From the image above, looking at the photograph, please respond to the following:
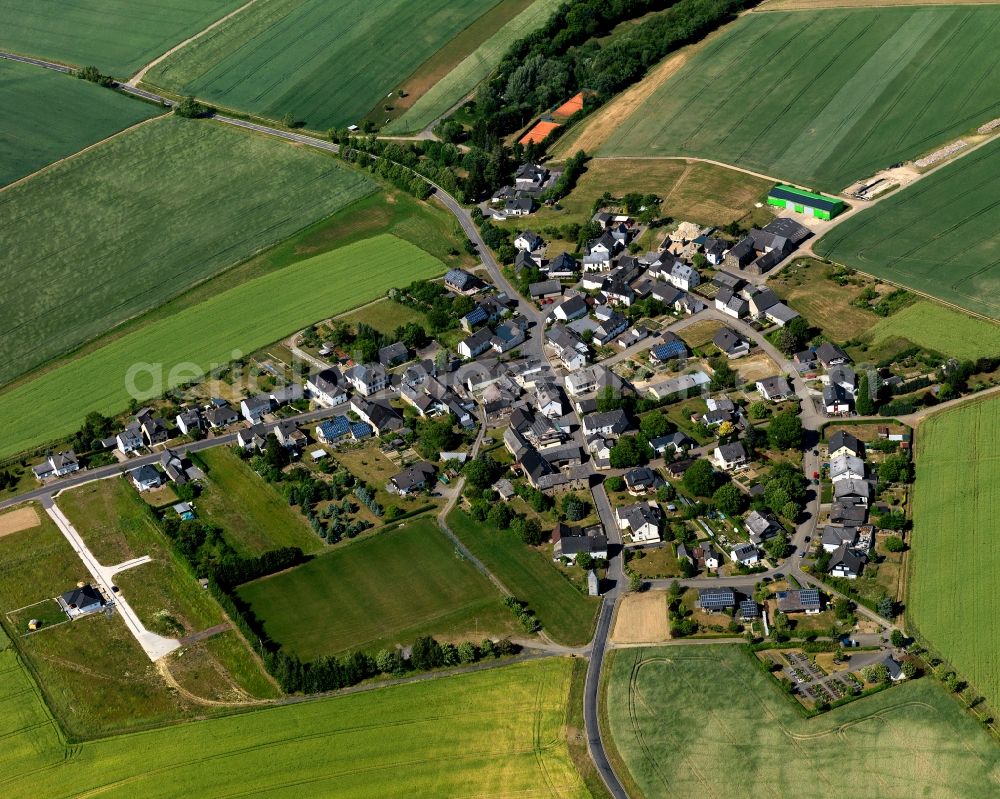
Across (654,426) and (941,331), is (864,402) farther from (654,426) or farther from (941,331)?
(654,426)

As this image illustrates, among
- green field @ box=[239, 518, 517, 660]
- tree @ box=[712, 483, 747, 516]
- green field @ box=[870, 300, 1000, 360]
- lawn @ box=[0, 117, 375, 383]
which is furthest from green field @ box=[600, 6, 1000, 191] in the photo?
green field @ box=[239, 518, 517, 660]

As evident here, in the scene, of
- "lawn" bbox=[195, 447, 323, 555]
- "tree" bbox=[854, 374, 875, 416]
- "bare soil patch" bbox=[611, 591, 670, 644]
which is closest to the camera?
"bare soil patch" bbox=[611, 591, 670, 644]

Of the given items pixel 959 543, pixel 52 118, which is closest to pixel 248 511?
pixel 959 543

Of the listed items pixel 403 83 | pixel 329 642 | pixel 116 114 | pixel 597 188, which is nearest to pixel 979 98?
pixel 597 188

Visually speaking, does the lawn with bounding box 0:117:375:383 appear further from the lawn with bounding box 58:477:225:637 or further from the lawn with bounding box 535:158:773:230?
the lawn with bounding box 535:158:773:230

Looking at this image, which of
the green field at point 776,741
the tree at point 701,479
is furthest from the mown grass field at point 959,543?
the tree at point 701,479

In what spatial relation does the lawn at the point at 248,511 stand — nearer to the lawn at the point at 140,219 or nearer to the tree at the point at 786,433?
the lawn at the point at 140,219
